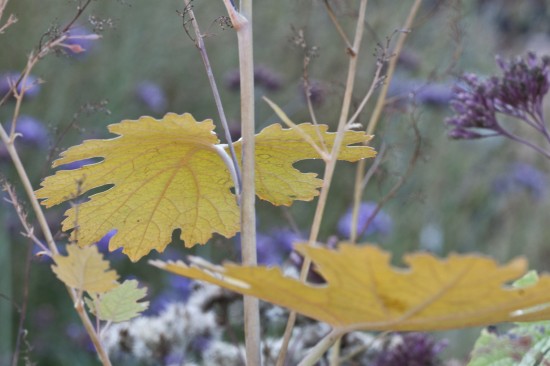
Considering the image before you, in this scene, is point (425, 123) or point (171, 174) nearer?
point (171, 174)

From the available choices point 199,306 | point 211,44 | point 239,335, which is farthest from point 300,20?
point 199,306

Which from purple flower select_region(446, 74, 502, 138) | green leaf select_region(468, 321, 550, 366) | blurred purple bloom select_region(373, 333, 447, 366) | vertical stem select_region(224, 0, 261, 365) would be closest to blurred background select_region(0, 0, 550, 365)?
blurred purple bloom select_region(373, 333, 447, 366)

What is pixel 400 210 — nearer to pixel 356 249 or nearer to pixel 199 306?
pixel 199 306

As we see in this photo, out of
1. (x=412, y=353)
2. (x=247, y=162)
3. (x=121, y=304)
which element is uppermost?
(x=247, y=162)

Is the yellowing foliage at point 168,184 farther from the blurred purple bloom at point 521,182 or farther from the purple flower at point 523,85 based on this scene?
the blurred purple bloom at point 521,182

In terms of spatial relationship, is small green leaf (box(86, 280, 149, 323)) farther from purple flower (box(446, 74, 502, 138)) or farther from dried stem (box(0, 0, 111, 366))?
purple flower (box(446, 74, 502, 138))

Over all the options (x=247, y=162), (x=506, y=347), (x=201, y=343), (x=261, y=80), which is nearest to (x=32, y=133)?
(x=261, y=80)

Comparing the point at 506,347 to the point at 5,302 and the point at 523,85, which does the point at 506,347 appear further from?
the point at 5,302
